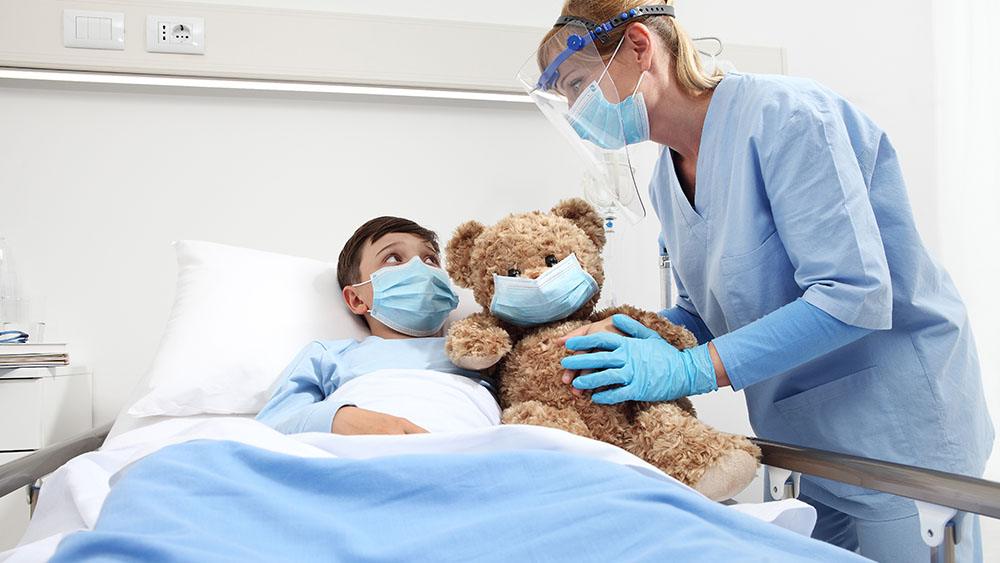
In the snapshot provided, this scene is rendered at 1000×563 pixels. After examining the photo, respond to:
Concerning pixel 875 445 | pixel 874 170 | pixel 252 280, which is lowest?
pixel 875 445

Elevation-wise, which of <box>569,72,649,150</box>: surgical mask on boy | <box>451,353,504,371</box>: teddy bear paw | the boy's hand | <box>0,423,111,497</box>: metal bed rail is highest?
<box>569,72,649,150</box>: surgical mask on boy

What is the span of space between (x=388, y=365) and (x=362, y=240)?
0.40m

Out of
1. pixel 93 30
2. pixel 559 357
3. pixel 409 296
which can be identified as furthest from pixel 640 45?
pixel 93 30

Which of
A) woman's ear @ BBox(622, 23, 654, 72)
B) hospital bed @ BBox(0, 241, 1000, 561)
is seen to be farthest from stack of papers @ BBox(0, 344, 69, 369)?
woman's ear @ BBox(622, 23, 654, 72)

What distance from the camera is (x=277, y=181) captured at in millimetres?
2314

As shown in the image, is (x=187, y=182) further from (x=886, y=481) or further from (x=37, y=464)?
(x=886, y=481)

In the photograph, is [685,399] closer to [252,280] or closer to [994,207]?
[252,280]

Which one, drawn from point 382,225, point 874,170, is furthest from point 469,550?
point 382,225

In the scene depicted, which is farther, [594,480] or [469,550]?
[594,480]

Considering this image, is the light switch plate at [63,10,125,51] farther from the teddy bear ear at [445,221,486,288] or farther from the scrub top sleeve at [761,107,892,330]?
the scrub top sleeve at [761,107,892,330]

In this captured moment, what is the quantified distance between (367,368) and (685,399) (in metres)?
0.63

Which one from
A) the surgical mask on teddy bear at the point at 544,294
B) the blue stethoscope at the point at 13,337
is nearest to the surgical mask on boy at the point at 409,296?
the surgical mask on teddy bear at the point at 544,294

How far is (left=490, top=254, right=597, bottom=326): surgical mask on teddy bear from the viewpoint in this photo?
1.36 meters

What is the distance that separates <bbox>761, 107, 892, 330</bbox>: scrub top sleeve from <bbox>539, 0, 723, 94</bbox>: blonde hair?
24 cm
